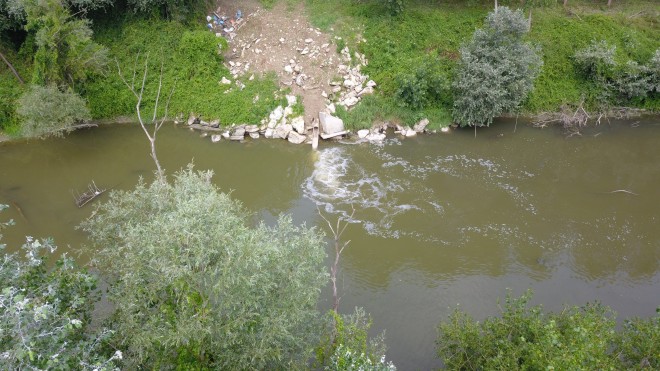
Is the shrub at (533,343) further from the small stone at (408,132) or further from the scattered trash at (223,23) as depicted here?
the scattered trash at (223,23)

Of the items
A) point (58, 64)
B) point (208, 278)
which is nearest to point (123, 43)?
point (58, 64)

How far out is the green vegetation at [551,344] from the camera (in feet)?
32.0

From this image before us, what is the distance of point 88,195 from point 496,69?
67.9ft

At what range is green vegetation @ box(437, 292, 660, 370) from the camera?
32.0 ft

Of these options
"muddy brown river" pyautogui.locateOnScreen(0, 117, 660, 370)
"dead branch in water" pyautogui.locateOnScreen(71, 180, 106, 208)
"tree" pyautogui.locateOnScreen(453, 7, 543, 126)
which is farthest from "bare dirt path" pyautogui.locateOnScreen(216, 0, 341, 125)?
"dead branch in water" pyautogui.locateOnScreen(71, 180, 106, 208)

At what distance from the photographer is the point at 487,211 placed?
2047cm

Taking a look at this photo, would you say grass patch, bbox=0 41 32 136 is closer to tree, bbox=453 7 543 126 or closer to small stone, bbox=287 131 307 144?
small stone, bbox=287 131 307 144

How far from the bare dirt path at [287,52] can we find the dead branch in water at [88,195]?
10209 mm

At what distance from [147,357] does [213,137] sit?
53.7 feet

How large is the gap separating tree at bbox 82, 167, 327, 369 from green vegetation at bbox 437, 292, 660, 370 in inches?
165

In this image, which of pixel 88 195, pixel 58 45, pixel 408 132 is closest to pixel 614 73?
pixel 408 132

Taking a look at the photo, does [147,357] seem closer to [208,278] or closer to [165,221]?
[208,278]

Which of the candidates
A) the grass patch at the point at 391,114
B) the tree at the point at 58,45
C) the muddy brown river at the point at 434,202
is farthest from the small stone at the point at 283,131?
the tree at the point at 58,45

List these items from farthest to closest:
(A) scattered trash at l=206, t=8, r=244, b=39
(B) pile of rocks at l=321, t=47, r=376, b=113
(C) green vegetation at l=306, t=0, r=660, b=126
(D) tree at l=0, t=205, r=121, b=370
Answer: (A) scattered trash at l=206, t=8, r=244, b=39 → (C) green vegetation at l=306, t=0, r=660, b=126 → (B) pile of rocks at l=321, t=47, r=376, b=113 → (D) tree at l=0, t=205, r=121, b=370
